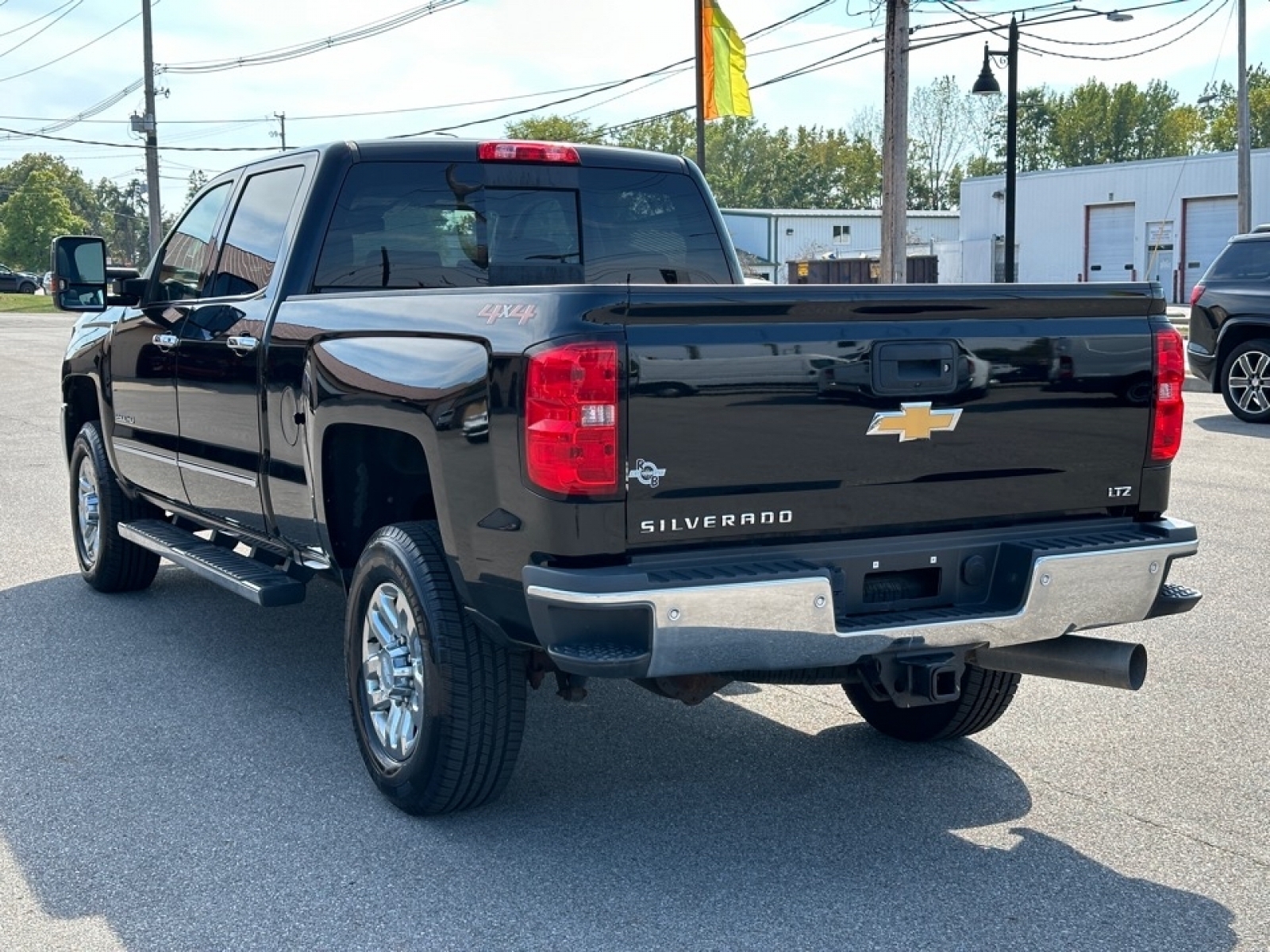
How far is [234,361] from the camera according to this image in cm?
557

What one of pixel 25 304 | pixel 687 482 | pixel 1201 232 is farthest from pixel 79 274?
pixel 25 304

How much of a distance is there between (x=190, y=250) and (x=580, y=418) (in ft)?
12.1

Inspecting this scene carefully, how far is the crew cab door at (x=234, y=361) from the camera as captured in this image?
547 centimetres

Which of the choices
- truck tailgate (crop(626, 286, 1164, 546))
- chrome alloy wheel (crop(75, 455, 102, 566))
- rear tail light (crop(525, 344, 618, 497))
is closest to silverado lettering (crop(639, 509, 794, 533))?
truck tailgate (crop(626, 286, 1164, 546))

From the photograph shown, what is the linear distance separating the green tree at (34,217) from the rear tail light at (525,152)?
12118 centimetres

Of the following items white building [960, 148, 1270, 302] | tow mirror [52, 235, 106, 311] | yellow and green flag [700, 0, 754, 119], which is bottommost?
tow mirror [52, 235, 106, 311]

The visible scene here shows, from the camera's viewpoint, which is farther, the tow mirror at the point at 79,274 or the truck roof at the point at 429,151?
the tow mirror at the point at 79,274

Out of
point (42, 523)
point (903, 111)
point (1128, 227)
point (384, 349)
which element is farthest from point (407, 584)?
point (1128, 227)

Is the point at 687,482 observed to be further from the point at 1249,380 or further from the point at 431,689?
the point at 1249,380

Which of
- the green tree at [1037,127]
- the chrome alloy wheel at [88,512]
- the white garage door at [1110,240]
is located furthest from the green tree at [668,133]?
the chrome alloy wheel at [88,512]

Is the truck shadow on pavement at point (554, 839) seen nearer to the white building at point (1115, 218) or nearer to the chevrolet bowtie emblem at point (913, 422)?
the chevrolet bowtie emblem at point (913, 422)

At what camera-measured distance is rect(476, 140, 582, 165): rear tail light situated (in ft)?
18.5

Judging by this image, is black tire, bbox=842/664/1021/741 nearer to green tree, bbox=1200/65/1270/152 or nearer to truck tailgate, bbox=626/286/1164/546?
truck tailgate, bbox=626/286/1164/546

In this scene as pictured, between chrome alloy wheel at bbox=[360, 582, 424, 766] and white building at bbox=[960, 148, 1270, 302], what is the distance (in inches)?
1740
